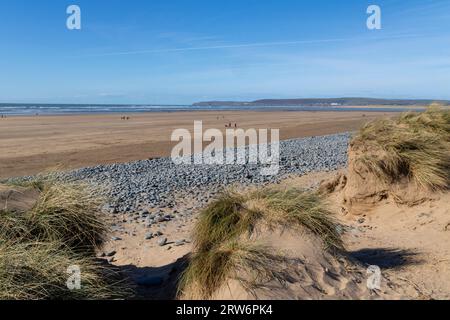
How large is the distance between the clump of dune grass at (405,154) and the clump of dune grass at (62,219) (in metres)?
5.75

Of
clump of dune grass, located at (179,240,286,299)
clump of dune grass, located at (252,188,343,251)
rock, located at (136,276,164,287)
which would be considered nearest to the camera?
clump of dune grass, located at (179,240,286,299)

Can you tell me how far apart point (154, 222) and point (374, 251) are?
4678 mm

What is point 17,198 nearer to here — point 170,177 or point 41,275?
point 41,275

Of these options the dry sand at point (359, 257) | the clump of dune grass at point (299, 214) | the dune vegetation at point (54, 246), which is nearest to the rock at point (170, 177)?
the dry sand at point (359, 257)

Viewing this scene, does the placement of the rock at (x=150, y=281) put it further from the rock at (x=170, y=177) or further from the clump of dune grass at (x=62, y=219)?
the rock at (x=170, y=177)

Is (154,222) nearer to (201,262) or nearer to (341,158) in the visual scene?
(201,262)

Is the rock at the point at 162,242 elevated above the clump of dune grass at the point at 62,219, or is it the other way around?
the clump of dune grass at the point at 62,219

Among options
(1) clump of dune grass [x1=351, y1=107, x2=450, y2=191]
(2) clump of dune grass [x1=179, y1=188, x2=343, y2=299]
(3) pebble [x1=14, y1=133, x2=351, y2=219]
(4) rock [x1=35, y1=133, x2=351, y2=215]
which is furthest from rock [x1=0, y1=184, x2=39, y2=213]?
(1) clump of dune grass [x1=351, y1=107, x2=450, y2=191]

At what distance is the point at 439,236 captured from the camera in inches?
291

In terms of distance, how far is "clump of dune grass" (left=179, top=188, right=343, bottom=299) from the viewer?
14.9 ft

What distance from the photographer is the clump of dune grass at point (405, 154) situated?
335 inches

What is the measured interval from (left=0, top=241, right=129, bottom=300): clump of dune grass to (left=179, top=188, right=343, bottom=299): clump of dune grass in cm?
96

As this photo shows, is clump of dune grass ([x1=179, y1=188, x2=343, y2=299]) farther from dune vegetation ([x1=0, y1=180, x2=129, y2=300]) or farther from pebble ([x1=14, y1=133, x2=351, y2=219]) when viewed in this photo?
pebble ([x1=14, y1=133, x2=351, y2=219])
